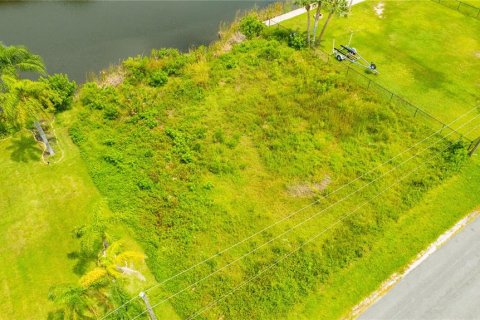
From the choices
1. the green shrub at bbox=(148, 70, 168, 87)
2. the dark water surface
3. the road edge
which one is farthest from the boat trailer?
the road edge

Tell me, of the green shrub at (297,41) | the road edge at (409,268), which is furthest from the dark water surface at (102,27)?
the road edge at (409,268)

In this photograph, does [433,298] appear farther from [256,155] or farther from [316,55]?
[316,55]

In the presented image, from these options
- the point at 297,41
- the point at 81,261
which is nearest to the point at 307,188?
the point at 81,261

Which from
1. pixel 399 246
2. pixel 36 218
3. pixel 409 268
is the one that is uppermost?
→ pixel 36 218

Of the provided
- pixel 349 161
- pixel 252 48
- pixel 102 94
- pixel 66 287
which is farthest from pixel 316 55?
pixel 66 287

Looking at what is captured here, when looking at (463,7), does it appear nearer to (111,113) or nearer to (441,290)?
(441,290)

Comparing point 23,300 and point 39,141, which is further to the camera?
point 39,141

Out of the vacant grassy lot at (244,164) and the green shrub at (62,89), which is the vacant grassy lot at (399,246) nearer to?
the vacant grassy lot at (244,164)
